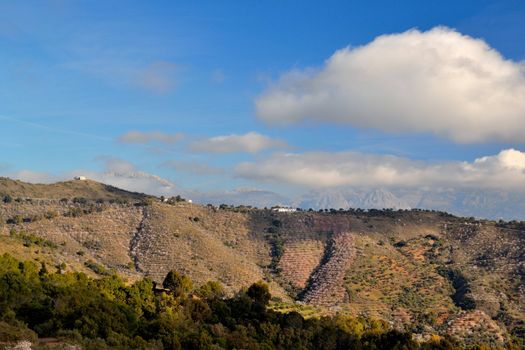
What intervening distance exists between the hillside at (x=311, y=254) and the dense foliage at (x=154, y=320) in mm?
26064

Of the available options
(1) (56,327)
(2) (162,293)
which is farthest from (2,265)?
(1) (56,327)

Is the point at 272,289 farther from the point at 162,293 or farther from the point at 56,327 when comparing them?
the point at 56,327

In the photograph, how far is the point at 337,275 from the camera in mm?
152375

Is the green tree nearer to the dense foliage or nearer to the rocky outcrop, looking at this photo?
the dense foliage

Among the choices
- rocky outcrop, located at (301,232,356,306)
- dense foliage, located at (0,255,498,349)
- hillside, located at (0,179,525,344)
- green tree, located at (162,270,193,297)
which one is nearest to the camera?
dense foliage, located at (0,255,498,349)

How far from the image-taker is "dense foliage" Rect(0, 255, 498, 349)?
54250 mm

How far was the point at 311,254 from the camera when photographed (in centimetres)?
16800

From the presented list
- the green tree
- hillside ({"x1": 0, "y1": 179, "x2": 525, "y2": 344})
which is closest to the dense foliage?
the green tree

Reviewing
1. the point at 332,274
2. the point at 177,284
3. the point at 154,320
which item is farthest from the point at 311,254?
the point at 154,320

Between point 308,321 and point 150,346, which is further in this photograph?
point 308,321

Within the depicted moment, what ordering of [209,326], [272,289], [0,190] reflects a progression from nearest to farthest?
[209,326]
[272,289]
[0,190]

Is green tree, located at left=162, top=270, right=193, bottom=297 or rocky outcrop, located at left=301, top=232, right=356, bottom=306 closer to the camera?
green tree, located at left=162, top=270, right=193, bottom=297

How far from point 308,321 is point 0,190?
137 meters

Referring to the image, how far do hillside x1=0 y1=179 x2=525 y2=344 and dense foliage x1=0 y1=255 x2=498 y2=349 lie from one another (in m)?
26.1
